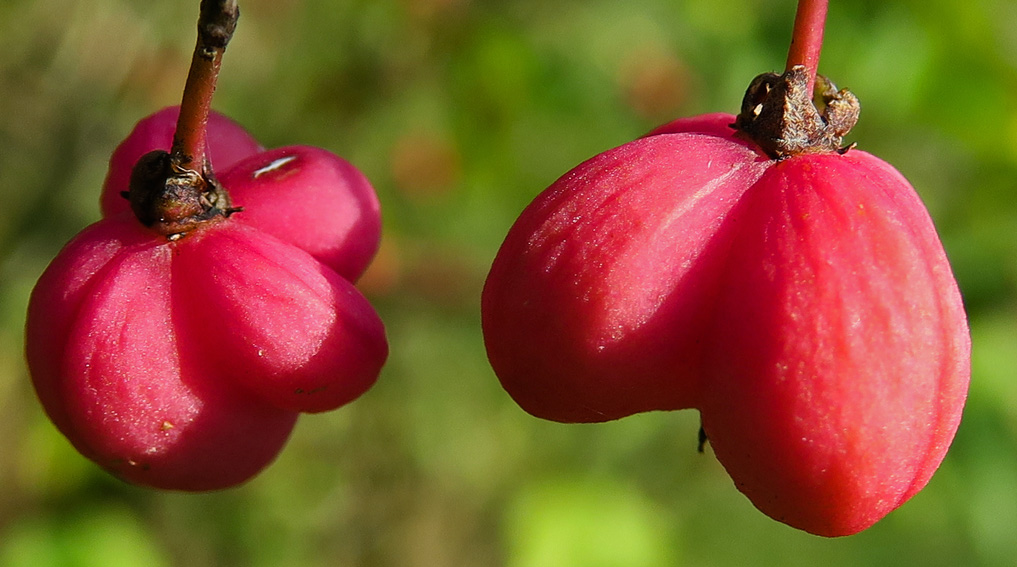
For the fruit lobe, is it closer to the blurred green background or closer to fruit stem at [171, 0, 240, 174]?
fruit stem at [171, 0, 240, 174]

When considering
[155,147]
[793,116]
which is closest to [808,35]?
[793,116]

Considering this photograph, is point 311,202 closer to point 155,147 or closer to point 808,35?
point 155,147

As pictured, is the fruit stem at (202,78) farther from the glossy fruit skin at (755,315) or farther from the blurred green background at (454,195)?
the blurred green background at (454,195)

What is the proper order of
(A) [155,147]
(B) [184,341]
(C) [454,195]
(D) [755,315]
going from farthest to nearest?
(C) [454,195] < (A) [155,147] < (B) [184,341] < (D) [755,315]

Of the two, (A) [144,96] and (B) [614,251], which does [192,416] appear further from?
(A) [144,96]

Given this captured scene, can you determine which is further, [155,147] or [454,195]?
[454,195]

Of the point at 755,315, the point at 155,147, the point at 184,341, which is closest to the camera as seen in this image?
the point at 755,315
